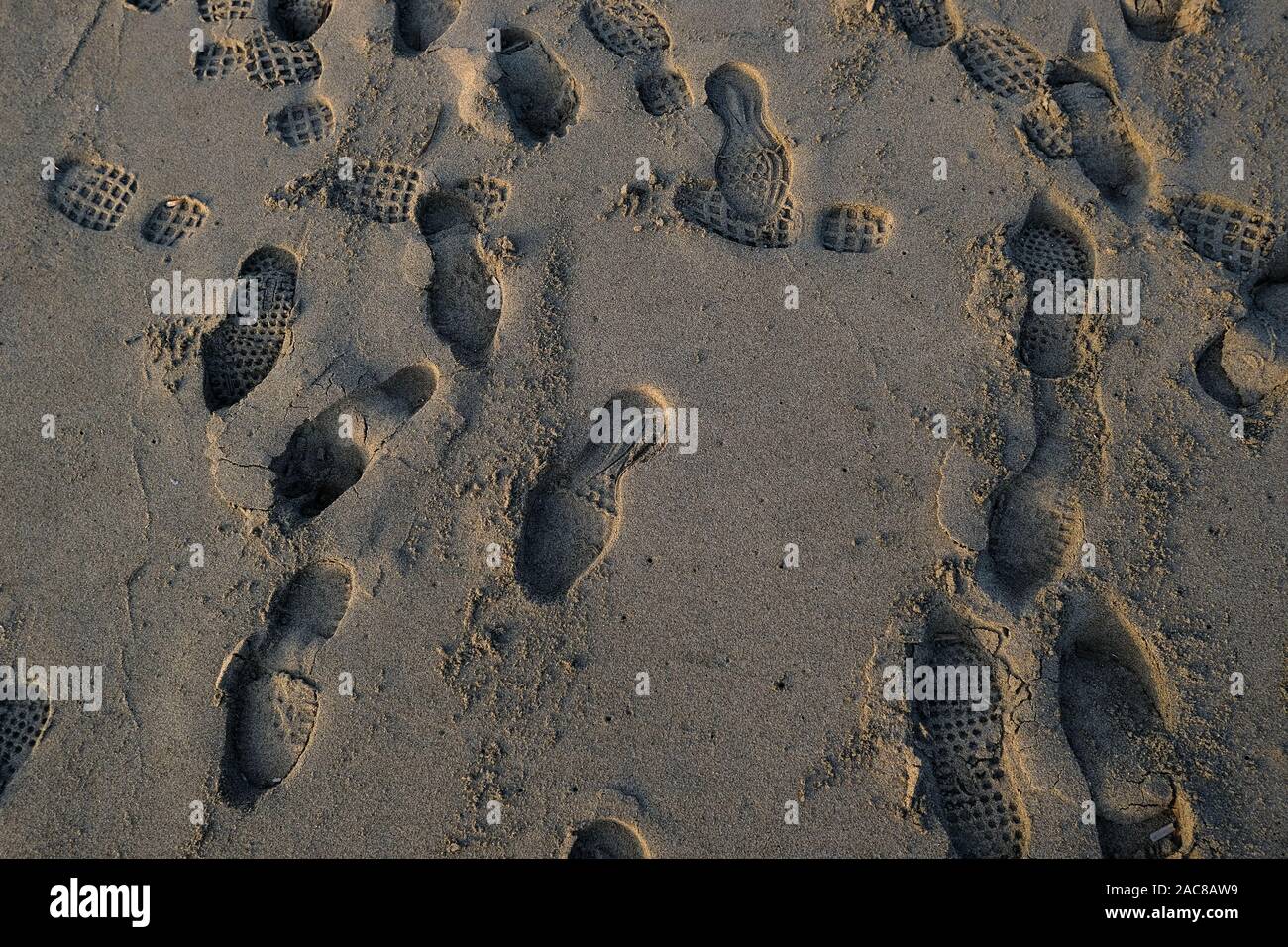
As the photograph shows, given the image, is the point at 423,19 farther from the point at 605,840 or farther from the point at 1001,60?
the point at 605,840

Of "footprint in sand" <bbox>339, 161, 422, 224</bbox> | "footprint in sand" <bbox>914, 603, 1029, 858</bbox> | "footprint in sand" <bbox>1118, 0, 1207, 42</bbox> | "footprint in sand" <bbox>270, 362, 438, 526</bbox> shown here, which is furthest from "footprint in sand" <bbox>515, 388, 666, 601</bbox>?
"footprint in sand" <bbox>1118, 0, 1207, 42</bbox>

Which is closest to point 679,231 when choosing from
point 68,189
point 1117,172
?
point 1117,172

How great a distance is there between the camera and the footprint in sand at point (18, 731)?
11.1 feet

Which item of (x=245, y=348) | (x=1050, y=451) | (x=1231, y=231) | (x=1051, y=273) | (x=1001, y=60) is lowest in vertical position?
(x=1050, y=451)

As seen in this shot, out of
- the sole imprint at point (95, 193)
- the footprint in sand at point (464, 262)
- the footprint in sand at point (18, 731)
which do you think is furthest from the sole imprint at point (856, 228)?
the footprint in sand at point (18, 731)

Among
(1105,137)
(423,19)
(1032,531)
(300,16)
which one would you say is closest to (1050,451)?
(1032,531)

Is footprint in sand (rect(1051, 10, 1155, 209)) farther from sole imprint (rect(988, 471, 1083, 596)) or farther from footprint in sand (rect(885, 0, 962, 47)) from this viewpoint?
sole imprint (rect(988, 471, 1083, 596))

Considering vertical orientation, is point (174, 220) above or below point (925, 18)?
below

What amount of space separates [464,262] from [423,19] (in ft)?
3.30

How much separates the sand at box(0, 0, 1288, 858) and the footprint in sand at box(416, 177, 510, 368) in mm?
23
